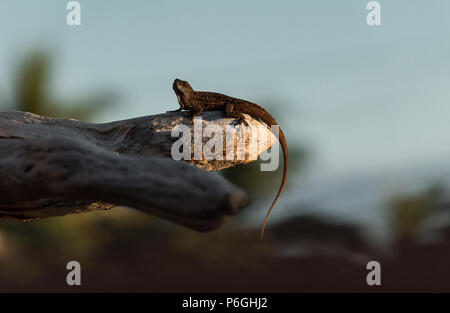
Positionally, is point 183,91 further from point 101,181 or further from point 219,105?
point 101,181

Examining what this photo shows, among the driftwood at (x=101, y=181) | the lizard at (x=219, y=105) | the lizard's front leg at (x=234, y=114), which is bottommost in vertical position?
the driftwood at (x=101, y=181)

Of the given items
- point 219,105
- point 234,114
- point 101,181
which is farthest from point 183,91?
point 101,181

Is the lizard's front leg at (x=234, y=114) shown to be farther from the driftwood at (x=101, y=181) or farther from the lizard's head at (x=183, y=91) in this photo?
the driftwood at (x=101, y=181)

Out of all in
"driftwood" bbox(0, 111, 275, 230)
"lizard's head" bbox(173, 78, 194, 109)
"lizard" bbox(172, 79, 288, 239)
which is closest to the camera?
"driftwood" bbox(0, 111, 275, 230)

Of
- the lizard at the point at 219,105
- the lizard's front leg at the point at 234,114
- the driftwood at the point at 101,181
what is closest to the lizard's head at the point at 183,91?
the lizard at the point at 219,105

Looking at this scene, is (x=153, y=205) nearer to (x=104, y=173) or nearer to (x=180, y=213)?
(x=180, y=213)

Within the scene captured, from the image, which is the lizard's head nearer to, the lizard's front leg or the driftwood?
the lizard's front leg

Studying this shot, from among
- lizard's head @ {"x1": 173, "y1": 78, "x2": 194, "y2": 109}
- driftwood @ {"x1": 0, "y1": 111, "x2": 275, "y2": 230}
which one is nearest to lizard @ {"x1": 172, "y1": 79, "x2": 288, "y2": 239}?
lizard's head @ {"x1": 173, "y1": 78, "x2": 194, "y2": 109}
